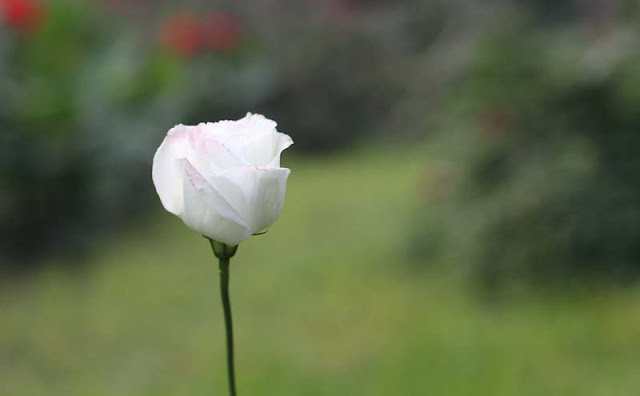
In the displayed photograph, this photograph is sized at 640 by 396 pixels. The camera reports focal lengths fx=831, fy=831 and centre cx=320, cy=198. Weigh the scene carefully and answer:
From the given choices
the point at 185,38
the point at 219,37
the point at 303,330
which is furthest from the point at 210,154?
the point at 219,37

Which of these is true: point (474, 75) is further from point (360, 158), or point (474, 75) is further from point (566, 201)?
point (360, 158)

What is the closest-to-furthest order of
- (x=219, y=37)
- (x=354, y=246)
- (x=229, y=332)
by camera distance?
1. (x=229, y=332)
2. (x=354, y=246)
3. (x=219, y=37)

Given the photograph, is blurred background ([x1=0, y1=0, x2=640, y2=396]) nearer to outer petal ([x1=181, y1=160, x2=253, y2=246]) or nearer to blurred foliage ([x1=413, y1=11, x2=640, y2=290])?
blurred foliage ([x1=413, y1=11, x2=640, y2=290])

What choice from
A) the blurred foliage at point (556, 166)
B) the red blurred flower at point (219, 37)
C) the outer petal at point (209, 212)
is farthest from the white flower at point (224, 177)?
the red blurred flower at point (219, 37)

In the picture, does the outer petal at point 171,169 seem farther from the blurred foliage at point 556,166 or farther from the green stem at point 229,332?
the blurred foliage at point 556,166

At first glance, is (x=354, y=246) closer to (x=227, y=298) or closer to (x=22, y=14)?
(x=22, y=14)

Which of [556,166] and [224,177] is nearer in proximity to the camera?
[224,177]

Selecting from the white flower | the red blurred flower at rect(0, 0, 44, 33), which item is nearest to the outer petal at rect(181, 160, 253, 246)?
the white flower
